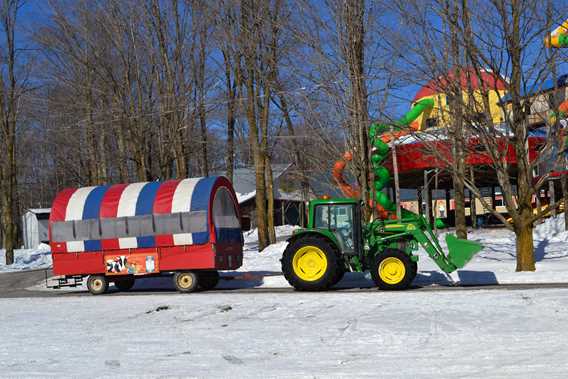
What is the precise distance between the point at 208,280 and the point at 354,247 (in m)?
4.69

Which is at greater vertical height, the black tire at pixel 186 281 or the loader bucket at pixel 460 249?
the loader bucket at pixel 460 249

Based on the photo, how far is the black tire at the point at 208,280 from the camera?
Answer: 1823 centimetres

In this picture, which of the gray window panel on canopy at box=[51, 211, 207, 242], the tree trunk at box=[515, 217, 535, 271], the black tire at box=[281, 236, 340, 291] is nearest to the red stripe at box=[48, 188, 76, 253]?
the gray window panel on canopy at box=[51, 211, 207, 242]

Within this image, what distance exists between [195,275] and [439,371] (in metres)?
11.0

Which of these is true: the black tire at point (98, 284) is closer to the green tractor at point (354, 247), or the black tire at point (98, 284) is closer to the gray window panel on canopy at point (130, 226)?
the gray window panel on canopy at point (130, 226)

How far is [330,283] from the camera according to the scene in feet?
52.0

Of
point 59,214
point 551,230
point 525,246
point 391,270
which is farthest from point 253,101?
point 551,230

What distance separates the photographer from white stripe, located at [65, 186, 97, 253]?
18.1 meters

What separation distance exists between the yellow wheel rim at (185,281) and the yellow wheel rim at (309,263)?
3.00m

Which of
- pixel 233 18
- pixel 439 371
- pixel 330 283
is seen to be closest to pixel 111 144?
pixel 233 18

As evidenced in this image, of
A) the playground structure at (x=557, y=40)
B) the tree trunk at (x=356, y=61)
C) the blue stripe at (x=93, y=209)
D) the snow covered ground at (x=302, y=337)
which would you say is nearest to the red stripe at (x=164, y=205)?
the blue stripe at (x=93, y=209)

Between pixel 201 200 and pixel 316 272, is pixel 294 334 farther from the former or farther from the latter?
pixel 201 200

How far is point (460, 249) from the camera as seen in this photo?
1533 cm

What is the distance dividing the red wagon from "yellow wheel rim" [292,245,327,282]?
2.29 m
